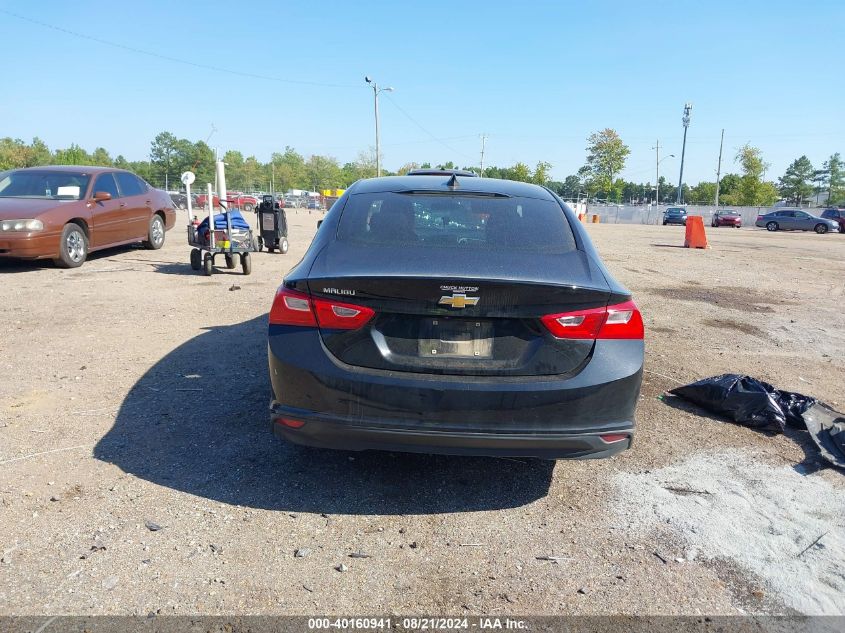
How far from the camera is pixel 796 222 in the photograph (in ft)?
140

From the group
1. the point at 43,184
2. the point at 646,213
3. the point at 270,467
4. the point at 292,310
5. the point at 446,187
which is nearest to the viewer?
the point at 292,310

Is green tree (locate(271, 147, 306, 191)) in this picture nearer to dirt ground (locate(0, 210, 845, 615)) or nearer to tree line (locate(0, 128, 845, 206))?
tree line (locate(0, 128, 845, 206))

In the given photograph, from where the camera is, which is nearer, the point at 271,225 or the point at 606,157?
the point at 271,225

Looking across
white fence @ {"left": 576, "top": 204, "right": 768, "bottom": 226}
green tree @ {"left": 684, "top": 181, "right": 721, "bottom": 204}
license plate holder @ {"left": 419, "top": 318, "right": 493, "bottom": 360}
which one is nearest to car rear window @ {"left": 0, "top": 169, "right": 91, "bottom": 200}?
license plate holder @ {"left": 419, "top": 318, "right": 493, "bottom": 360}

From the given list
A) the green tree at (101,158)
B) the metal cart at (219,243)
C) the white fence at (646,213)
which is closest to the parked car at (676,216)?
the white fence at (646,213)

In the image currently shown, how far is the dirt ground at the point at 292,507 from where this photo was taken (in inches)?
95.7

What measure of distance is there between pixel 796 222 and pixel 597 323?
4799 cm

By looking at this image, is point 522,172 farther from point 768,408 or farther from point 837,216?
point 768,408

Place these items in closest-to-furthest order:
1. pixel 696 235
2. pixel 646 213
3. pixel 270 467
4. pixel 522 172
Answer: pixel 270 467 < pixel 696 235 < pixel 646 213 < pixel 522 172

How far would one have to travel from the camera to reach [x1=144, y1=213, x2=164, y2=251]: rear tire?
42.9 ft

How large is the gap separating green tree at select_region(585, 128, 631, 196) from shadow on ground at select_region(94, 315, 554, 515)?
297ft

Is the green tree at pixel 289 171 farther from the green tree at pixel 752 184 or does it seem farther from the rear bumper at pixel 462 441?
the rear bumper at pixel 462 441

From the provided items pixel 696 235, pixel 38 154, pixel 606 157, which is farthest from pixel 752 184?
pixel 38 154

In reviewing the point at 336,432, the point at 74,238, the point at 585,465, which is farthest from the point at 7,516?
the point at 74,238
